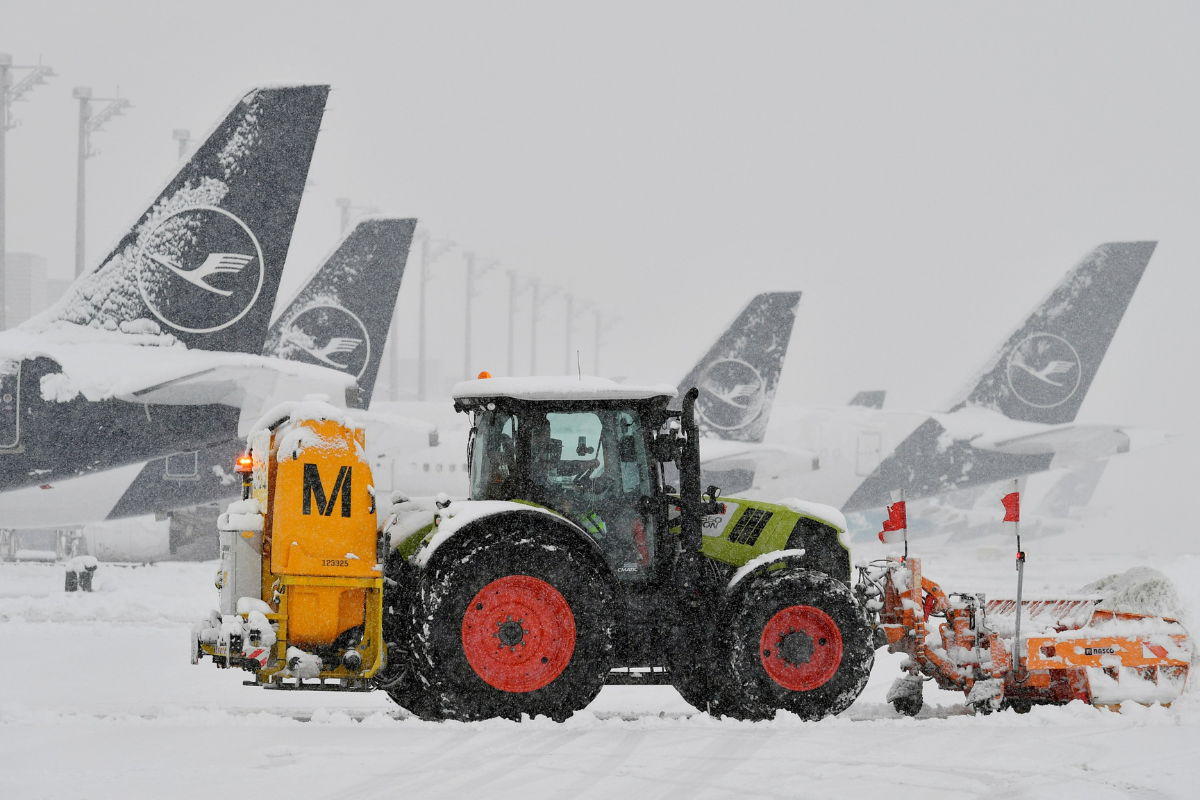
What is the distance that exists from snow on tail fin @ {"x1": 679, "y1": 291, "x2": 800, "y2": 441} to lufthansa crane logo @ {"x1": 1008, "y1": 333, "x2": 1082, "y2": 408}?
17.6 ft

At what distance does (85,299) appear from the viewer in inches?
639

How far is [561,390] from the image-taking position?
732 centimetres

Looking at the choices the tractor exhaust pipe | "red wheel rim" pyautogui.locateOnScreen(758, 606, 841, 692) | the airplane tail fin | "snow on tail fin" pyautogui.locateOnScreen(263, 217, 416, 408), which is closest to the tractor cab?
the tractor exhaust pipe

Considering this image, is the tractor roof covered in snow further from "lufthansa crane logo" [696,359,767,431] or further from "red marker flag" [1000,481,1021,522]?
"lufthansa crane logo" [696,359,767,431]

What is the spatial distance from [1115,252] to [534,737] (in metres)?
24.2

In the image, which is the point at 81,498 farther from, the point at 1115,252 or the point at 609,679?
the point at 1115,252

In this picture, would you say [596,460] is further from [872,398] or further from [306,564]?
[872,398]

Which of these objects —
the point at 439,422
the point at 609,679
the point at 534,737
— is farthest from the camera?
the point at 439,422

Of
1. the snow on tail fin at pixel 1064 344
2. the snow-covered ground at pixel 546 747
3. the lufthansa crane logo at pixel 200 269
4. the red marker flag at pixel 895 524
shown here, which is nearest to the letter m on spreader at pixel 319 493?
the snow-covered ground at pixel 546 747

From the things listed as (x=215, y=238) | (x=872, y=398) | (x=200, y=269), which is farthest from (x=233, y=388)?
(x=872, y=398)

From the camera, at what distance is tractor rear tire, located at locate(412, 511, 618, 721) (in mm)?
6926

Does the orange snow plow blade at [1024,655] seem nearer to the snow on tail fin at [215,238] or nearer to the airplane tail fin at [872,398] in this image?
the snow on tail fin at [215,238]

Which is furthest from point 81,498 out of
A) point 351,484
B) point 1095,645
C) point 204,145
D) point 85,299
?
point 1095,645

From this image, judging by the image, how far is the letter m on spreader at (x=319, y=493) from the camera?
6.80 m
